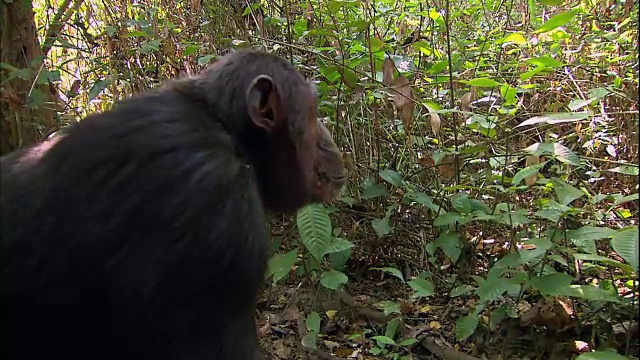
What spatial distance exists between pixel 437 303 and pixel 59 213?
2.63 metres

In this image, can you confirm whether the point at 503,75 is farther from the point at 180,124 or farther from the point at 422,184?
the point at 180,124

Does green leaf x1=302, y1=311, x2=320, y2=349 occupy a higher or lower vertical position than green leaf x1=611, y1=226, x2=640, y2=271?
lower

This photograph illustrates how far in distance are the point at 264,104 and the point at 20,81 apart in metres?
2.78

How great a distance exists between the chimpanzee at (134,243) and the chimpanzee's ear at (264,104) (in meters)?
0.25

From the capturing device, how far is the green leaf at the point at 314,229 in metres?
3.21

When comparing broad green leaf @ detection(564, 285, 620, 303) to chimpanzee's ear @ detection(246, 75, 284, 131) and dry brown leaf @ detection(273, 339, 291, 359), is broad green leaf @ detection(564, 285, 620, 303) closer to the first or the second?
chimpanzee's ear @ detection(246, 75, 284, 131)

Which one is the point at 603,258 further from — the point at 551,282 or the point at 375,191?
the point at 375,191

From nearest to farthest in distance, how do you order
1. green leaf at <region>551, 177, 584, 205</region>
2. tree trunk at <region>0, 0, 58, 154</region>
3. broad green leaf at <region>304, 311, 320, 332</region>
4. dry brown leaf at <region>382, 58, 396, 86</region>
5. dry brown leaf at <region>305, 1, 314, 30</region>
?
green leaf at <region>551, 177, 584, 205</region> → broad green leaf at <region>304, 311, 320, 332</region> → dry brown leaf at <region>382, 58, 396, 86</region> → dry brown leaf at <region>305, 1, 314, 30</region> → tree trunk at <region>0, 0, 58, 154</region>

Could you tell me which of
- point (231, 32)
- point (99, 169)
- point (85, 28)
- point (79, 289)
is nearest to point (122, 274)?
point (79, 289)

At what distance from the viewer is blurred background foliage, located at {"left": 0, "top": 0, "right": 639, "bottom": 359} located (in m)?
3.36

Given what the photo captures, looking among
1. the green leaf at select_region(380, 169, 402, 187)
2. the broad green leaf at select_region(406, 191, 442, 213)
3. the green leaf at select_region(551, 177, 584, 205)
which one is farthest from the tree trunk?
the green leaf at select_region(551, 177, 584, 205)

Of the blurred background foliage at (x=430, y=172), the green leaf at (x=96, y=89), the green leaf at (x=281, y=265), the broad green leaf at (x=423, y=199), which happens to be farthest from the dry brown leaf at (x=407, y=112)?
the green leaf at (x=96, y=89)

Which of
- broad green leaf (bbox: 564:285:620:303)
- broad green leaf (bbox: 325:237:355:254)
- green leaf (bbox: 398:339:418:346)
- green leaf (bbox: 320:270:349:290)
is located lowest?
green leaf (bbox: 398:339:418:346)

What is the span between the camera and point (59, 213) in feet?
7.54
